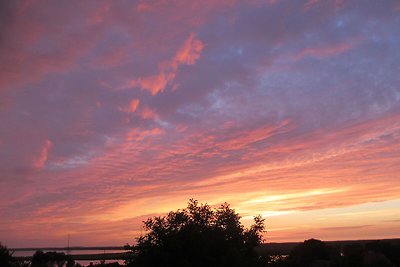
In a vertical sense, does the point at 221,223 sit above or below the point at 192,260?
above

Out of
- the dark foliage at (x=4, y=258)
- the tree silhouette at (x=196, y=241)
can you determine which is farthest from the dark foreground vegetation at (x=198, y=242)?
the dark foliage at (x=4, y=258)

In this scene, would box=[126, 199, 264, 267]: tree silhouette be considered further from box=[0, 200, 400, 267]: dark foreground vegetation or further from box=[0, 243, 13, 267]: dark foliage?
box=[0, 243, 13, 267]: dark foliage

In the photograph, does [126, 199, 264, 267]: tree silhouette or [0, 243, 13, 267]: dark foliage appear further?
[0, 243, 13, 267]: dark foliage

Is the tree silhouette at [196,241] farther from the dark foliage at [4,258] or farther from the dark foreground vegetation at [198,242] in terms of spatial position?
the dark foliage at [4,258]

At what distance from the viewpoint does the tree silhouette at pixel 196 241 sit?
21.8 m

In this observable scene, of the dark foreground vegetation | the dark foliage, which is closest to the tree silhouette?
the dark foreground vegetation

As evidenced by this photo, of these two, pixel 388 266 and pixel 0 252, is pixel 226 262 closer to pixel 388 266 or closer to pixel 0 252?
pixel 0 252

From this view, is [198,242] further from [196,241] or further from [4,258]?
[4,258]

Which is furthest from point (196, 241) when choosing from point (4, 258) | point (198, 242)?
point (4, 258)

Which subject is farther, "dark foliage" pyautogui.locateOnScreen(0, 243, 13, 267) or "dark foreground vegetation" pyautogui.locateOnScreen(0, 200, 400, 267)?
"dark foliage" pyautogui.locateOnScreen(0, 243, 13, 267)

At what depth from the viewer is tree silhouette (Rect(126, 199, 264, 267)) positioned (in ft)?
71.6

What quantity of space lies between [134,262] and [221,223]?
5.95m

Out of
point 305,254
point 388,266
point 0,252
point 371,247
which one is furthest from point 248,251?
point 371,247

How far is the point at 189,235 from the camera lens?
22297 mm
